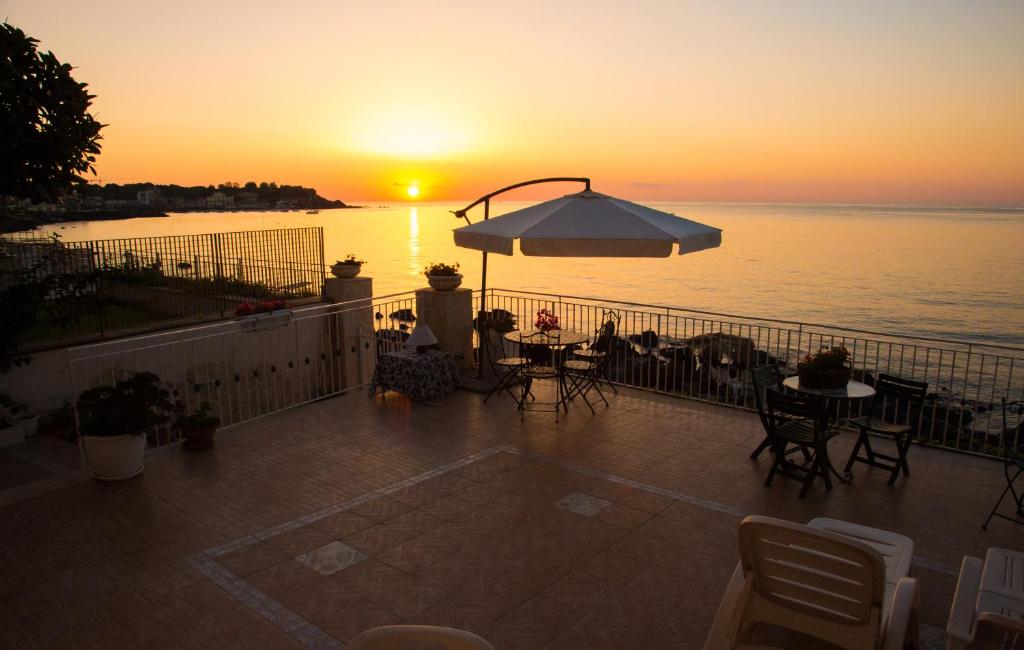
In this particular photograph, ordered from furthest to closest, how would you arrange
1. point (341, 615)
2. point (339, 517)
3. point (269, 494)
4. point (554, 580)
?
point (269, 494), point (339, 517), point (554, 580), point (341, 615)

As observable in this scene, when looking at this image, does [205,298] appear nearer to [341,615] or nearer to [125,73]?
[125,73]

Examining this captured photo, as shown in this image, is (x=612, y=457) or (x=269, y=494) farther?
(x=612, y=457)

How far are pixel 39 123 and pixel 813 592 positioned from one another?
6099 mm

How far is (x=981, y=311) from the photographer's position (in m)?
31.6

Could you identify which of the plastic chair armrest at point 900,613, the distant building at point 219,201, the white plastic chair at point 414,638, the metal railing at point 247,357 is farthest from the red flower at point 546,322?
the distant building at point 219,201

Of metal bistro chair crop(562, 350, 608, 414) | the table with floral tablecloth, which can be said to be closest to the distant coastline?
the table with floral tablecloth

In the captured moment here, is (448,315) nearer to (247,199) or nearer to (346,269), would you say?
(346,269)

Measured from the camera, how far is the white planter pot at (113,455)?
18.4 ft

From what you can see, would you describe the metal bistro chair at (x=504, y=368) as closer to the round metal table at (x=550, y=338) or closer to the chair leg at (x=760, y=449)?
the round metal table at (x=550, y=338)

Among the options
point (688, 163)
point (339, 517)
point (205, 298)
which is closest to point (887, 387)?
point (339, 517)

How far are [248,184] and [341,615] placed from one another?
49.9 m

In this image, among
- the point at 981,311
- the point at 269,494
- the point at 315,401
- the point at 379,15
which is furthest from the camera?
the point at 981,311

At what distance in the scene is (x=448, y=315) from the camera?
9.18 meters

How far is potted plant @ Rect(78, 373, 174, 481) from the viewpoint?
5.63 metres
